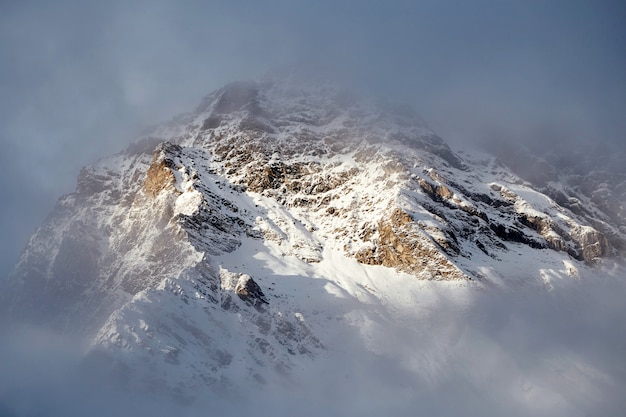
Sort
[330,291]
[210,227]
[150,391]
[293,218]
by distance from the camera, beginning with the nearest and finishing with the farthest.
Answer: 1. [150,391]
2. [330,291]
3. [210,227]
4. [293,218]

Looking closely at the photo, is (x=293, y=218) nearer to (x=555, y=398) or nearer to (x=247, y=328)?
(x=247, y=328)

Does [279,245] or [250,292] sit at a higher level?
[250,292]

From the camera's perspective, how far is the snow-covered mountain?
90.9 meters

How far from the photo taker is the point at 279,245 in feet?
424

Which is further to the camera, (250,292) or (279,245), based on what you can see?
(279,245)

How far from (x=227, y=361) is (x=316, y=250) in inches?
1809

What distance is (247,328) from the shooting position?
314 ft

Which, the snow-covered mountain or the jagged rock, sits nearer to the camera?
the snow-covered mountain

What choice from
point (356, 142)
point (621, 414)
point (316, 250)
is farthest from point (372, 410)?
point (356, 142)

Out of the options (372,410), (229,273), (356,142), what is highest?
(356,142)

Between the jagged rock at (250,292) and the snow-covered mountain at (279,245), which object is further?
the jagged rock at (250,292)

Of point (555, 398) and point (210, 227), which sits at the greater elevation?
point (210, 227)

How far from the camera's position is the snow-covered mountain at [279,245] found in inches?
3578

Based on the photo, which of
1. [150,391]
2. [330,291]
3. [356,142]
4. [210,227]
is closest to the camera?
[150,391]
